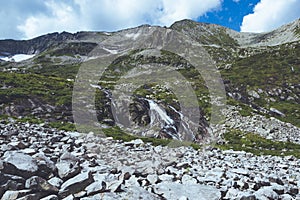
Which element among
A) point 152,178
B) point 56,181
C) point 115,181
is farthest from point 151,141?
point 56,181

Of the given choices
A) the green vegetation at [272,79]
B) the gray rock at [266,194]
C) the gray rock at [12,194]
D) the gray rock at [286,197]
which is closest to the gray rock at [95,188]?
the gray rock at [12,194]

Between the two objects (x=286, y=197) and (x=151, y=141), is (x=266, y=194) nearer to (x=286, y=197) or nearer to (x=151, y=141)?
(x=286, y=197)

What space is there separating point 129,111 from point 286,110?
166ft

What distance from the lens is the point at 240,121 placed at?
160 feet

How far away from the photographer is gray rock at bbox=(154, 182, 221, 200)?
10.2 meters

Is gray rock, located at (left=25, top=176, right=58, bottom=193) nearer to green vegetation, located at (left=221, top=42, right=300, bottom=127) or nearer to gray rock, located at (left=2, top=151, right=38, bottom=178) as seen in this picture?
gray rock, located at (left=2, top=151, right=38, bottom=178)

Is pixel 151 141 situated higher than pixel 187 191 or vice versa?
pixel 151 141

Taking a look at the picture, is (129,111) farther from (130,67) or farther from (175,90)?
(130,67)

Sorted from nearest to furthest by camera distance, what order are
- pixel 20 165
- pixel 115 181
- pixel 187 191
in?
pixel 20 165 < pixel 115 181 < pixel 187 191

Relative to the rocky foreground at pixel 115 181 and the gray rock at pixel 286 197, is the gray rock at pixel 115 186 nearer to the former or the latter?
the rocky foreground at pixel 115 181

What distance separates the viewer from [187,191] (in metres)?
10.7

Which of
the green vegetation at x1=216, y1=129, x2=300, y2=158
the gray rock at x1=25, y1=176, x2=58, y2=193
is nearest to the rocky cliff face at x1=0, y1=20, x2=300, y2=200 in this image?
the gray rock at x1=25, y1=176, x2=58, y2=193

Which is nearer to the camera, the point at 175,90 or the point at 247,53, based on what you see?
the point at 175,90

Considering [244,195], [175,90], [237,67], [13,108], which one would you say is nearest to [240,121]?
[175,90]
